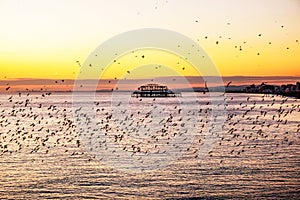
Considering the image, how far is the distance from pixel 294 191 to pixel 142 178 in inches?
415

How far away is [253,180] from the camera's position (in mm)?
39062

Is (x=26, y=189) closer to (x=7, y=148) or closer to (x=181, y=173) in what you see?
(x=181, y=173)

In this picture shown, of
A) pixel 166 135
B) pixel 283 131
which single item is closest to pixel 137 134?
pixel 166 135

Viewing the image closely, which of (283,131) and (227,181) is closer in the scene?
(227,181)

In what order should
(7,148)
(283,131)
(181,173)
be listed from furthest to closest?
(283,131), (7,148), (181,173)

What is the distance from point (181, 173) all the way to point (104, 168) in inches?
249

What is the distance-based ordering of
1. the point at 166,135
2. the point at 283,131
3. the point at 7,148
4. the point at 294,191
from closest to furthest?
1. the point at 294,191
2. the point at 7,148
3. the point at 166,135
4. the point at 283,131

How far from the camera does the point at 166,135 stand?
233 feet

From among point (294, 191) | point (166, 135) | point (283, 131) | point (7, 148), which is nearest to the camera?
point (294, 191)

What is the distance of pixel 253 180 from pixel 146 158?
13218 millimetres

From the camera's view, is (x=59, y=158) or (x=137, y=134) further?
(x=137, y=134)

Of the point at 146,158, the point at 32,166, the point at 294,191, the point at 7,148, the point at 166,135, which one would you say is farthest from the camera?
the point at 166,135

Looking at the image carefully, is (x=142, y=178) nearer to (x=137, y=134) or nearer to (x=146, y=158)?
(x=146, y=158)

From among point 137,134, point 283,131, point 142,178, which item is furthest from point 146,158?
point 283,131
